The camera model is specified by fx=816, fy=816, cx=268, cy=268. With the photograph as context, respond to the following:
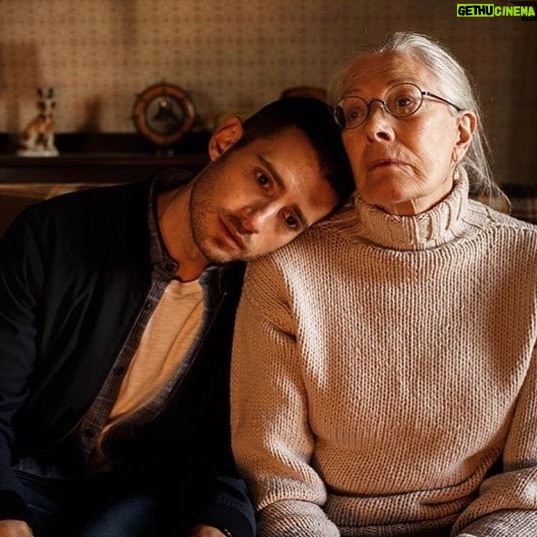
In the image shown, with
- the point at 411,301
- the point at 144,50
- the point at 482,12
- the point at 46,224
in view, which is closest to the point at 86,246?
the point at 46,224

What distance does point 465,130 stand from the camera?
135cm

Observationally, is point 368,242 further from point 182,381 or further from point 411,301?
point 182,381

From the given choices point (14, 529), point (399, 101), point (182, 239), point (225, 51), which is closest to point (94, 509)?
point (14, 529)

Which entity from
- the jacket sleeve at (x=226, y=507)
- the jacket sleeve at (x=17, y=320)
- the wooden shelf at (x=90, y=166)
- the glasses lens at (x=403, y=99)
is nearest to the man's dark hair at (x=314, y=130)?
the glasses lens at (x=403, y=99)

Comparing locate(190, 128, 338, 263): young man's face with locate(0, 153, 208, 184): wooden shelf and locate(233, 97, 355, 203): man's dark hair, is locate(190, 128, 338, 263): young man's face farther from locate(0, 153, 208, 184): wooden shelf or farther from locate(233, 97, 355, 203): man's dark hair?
locate(0, 153, 208, 184): wooden shelf

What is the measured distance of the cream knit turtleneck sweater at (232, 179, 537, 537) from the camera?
1.31 metres

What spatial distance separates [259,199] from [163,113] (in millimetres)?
2199

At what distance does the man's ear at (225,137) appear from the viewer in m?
1.43

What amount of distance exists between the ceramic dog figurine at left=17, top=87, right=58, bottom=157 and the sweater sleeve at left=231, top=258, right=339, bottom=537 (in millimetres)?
2231

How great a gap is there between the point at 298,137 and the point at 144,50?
2332mm

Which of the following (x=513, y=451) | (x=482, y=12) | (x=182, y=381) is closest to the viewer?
(x=513, y=451)

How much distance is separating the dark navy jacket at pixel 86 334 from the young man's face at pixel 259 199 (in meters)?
0.12

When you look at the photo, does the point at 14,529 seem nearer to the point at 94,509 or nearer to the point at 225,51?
the point at 94,509

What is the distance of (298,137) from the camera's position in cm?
136
